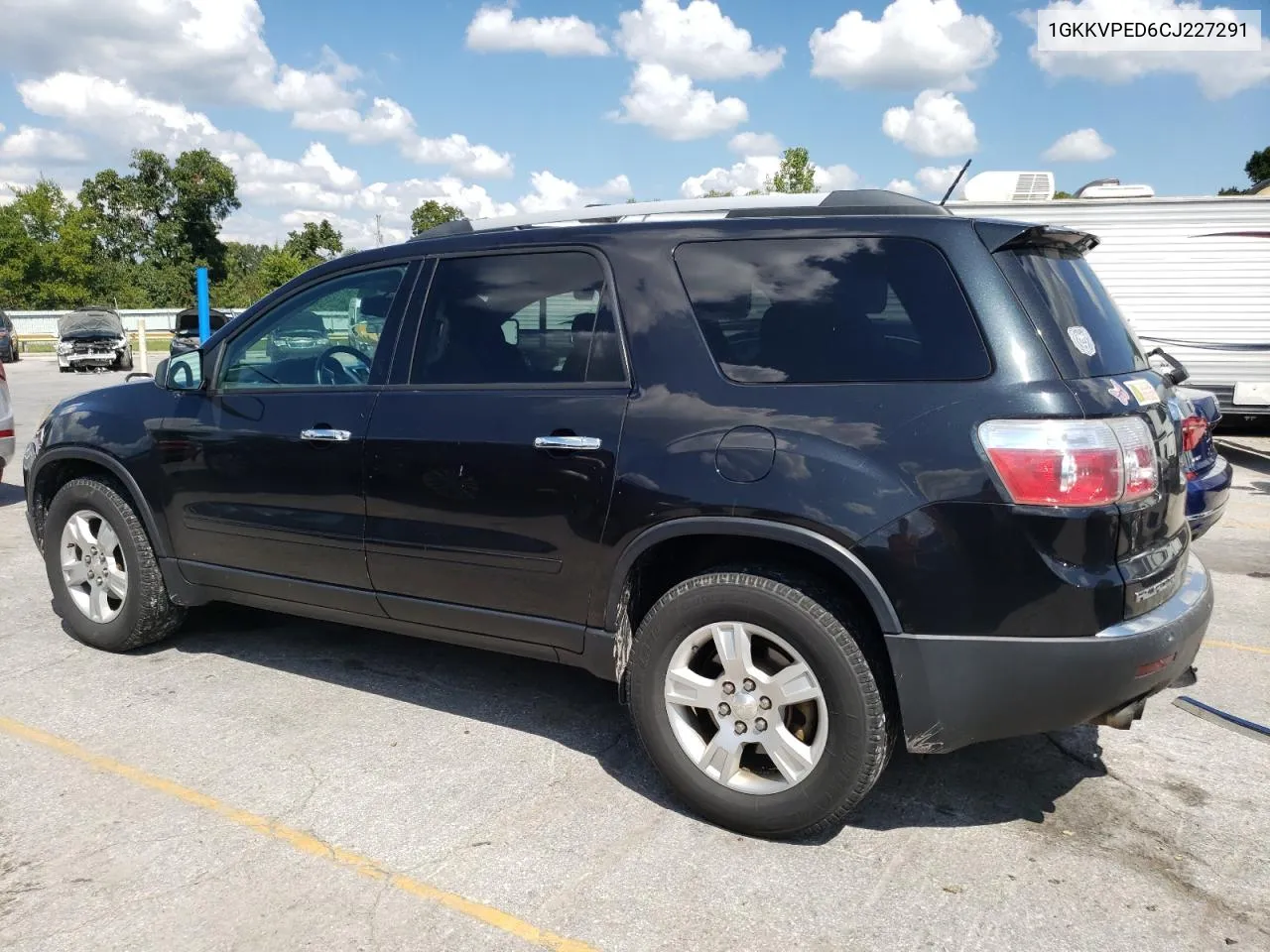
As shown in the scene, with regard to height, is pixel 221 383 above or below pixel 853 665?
above

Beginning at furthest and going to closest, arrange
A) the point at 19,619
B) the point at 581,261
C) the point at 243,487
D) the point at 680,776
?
the point at 19,619, the point at 243,487, the point at 581,261, the point at 680,776

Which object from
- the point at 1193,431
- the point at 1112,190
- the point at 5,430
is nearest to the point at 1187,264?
the point at 1112,190

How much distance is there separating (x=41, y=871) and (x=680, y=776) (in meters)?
1.89

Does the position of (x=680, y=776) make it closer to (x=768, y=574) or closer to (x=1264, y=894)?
(x=768, y=574)

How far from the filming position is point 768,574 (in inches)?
122

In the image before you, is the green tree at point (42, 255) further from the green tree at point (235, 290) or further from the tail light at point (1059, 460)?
the tail light at point (1059, 460)

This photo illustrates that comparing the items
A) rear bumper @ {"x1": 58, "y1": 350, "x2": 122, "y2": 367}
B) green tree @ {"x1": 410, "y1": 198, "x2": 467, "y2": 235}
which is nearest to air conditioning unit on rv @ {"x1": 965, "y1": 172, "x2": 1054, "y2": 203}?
rear bumper @ {"x1": 58, "y1": 350, "x2": 122, "y2": 367}

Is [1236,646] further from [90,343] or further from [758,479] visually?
[90,343]

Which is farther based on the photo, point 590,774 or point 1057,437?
point 590,774

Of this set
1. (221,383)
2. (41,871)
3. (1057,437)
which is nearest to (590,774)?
(41,871)

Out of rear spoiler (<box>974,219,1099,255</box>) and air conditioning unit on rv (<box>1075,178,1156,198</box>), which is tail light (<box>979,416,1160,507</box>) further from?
air conditioning unit on rv (<box>1075,178,1156,198</box>)

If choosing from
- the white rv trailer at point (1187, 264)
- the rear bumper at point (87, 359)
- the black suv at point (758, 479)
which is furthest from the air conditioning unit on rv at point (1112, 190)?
the rear bumper at point (87, 359)

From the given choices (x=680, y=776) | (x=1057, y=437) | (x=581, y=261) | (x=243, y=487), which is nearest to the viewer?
(x=1057, y=437)

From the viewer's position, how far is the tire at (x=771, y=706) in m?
2.96
